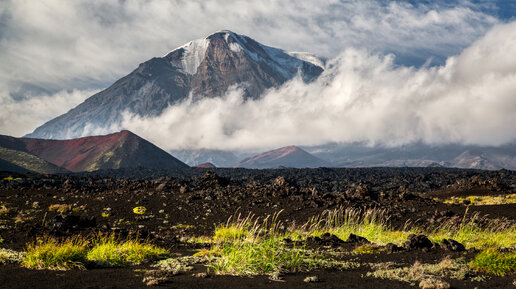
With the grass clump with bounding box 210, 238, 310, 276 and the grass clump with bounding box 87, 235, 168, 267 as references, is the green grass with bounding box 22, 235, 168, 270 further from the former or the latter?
the grass clump with bounding box 210, 238, 310, 276

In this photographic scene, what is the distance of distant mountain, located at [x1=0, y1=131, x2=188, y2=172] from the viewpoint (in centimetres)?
8131

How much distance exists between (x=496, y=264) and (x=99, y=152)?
296 feet

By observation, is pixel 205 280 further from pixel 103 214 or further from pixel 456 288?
pixel 103 214

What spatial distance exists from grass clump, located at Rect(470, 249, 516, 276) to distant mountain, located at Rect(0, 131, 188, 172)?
75.7m

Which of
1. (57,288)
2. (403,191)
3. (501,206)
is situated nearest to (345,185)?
(403,191)

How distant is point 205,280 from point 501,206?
2086cm

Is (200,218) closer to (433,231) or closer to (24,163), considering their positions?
(433,231)

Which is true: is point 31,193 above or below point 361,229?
above

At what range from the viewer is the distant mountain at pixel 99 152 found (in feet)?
267

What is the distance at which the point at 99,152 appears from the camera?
8738 cm

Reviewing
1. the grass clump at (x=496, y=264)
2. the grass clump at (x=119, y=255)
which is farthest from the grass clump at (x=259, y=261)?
the grass clump at (x=496, y=264)

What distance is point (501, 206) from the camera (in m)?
21.5

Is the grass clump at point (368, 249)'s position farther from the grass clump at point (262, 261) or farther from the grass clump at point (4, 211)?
the grass clump at point (4, 211)

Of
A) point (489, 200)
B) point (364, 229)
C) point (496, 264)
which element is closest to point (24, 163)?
point (364, 229)
